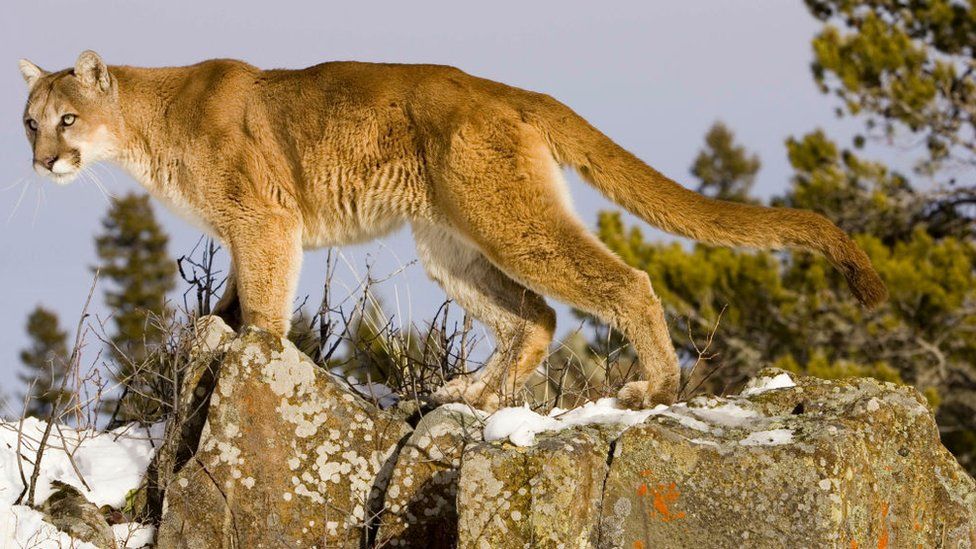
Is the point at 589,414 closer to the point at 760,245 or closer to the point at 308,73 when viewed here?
the point at 760,245

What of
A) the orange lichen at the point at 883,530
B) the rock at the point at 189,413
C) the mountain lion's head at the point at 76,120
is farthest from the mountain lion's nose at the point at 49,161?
the orange lichen at the point at 883,530

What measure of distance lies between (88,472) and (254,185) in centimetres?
172

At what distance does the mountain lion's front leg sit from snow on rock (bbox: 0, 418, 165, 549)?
30.1 inches

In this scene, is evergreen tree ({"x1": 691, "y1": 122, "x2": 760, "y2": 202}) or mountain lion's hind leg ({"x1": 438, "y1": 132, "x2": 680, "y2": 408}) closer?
mountain lion's hind leg ({"x1": 438, "y1": 132, "x2": 680, "y2": 408})

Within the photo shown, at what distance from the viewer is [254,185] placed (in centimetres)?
616

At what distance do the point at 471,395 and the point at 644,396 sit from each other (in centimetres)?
90

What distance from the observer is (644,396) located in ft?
17.2

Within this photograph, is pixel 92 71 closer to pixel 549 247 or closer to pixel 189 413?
pixel 189 413

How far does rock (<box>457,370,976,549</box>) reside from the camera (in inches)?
161

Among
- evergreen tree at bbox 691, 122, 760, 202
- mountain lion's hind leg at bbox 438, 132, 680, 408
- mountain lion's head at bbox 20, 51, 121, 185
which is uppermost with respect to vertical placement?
evergreen tree at bbox 691, 122, 760, 202

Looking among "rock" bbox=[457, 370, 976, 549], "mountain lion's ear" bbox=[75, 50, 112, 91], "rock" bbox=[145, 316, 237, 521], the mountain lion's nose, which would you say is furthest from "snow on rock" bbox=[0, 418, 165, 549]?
"mountain lion's ear" bbox=[75, 50, 112, 91]

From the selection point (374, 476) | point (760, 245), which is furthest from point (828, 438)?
point (374, 476)

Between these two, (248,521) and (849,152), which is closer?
(248,521)

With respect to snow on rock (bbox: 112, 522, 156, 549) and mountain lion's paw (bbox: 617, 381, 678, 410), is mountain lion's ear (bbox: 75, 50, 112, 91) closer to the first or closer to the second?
snow on rock (bbox: 112, 522, 156, 549)
